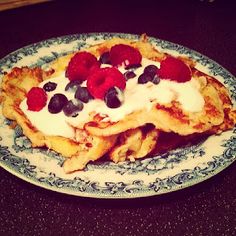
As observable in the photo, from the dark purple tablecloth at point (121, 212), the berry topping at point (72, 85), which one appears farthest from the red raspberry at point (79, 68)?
the dark purple tablecloth at point (121, 212)

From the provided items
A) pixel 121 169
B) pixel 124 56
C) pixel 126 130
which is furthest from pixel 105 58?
pixel 121 169

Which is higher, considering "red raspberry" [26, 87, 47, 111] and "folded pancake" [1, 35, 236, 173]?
"red raspberry" [26, 87, 47, 111]

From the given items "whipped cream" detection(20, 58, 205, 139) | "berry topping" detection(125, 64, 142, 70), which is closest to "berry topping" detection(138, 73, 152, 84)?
"whipped cream" detection(20, 58, 205, 139)

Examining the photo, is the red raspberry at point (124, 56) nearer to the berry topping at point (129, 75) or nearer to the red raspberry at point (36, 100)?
→ the berry topping at point (129, 75)

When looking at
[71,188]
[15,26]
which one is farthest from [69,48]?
[71,188]

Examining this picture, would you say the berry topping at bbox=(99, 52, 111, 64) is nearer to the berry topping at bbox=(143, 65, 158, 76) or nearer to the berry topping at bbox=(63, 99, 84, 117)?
the berry topping at bbox=(143, 65, 158, 76)

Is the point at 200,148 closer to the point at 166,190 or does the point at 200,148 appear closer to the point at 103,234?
the point at 166,190
